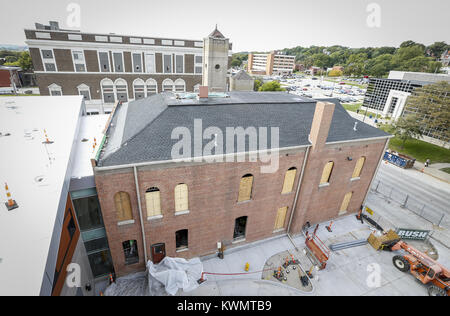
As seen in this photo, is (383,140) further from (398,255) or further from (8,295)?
(8,295)

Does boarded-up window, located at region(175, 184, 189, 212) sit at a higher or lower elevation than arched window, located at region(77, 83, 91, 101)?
lower

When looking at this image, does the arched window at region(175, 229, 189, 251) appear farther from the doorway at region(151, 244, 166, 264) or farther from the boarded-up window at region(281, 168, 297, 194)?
the boarded-up window at region(281, 168, 297, 194)

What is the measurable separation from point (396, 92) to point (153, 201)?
62492 mm

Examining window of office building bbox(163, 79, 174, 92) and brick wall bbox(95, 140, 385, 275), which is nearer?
brick wall bbox(95, 140, 385, 275)

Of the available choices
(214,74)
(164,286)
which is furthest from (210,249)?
(214,74)

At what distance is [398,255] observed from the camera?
58.8 feet

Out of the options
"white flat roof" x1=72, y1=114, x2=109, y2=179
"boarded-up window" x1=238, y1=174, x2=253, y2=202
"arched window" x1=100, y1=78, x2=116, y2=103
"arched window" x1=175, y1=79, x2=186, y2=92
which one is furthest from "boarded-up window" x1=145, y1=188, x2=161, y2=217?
"arched window" x1=175, y1=79, x2=186, y2=92

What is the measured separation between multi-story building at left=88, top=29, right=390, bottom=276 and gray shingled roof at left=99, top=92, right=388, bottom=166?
0.26ft

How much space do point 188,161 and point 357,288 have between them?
591 inches

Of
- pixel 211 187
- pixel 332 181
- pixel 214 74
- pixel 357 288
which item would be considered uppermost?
pixel 214 74

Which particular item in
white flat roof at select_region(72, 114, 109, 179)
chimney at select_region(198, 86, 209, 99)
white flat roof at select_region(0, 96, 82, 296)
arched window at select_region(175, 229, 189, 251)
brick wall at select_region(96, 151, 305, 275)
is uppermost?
chimney at select_region(198, 86, 209, 99)

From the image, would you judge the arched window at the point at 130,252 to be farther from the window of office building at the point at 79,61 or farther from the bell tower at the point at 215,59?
the window of office building at the point at 79,61

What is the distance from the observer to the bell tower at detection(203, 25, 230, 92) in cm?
2753

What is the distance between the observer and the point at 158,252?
15.7m
